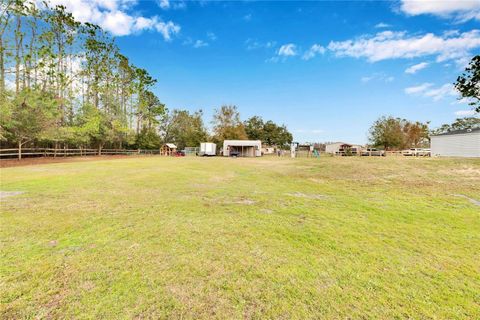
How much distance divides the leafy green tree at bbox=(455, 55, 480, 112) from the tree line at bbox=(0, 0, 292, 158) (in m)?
39.2

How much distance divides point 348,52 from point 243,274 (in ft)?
65.3

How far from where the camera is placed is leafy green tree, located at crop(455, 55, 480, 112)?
21.1m

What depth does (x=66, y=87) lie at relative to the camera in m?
25.7

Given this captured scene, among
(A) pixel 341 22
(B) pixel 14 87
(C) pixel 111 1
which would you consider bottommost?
(B) pixel 14 87

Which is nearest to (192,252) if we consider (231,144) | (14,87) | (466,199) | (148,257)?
(148,257)

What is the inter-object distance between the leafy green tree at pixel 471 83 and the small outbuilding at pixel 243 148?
86.2 feet

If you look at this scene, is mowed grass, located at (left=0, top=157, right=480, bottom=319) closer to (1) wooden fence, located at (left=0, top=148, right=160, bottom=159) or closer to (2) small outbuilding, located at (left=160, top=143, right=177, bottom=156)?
(1) wooden fence, located at (left=0, top=148, right=160, bottom=159)

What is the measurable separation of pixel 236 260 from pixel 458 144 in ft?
108

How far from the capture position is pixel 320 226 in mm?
4078

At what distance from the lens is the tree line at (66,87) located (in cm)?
1781

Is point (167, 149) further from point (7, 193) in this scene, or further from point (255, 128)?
point (7, 193)

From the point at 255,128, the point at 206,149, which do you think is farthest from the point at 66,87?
the point at 255,128

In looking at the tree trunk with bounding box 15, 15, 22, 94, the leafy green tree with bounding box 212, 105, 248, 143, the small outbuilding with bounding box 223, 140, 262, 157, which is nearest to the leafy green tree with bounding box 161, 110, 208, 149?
the leafy green tree with bounding box 212, 105, 248, 143

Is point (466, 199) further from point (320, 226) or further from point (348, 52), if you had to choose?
point (348, 52)
